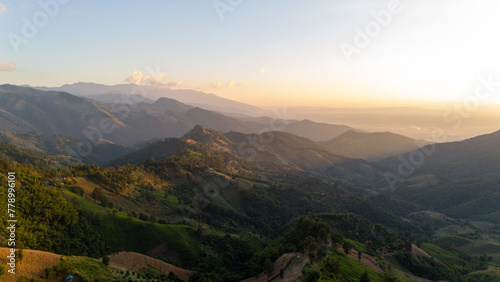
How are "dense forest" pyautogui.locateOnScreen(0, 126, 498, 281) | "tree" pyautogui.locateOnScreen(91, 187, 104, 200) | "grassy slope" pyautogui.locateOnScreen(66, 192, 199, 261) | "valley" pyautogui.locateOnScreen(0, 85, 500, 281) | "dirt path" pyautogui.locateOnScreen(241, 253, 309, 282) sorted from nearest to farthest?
"dirt path" pyautogui.locateOnScreen(241, 253, 309, 282), "valley" pyautogui.locateOnScreen(0, 85, 500, 281), "dense forest" pyautogui.locateOnScreen(0, 126, 498, 281), "grassy slope" pyautogui.locateOnScreen(66, 192, 199, 261), "tree" pyautogui.locateOnScreen(91, 187, 104, 200)

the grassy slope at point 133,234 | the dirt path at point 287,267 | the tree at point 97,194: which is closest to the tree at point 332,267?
the dirt path at point 287,267

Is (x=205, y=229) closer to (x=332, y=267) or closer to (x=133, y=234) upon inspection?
(x=133, y=234)

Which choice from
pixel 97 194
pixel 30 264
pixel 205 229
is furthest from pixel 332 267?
pixel 97 194

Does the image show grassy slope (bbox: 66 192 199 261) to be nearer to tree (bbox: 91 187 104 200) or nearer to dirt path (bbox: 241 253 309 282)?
tree (bbox: 91 187 104 200)

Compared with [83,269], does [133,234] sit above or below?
below

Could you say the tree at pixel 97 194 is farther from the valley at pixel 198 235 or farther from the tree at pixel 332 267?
the tree at pixel 332 267

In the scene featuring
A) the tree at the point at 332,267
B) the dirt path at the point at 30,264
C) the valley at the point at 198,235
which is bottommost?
the valley at the point at 198,235

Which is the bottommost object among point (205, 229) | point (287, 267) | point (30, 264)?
point (205, 229)

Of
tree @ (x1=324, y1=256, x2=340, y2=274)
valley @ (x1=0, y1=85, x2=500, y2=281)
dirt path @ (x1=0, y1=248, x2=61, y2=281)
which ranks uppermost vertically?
dirt path @ (x1=0, y1=248, x2=61, y2=281)

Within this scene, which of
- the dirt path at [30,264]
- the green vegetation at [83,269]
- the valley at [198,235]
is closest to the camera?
the dirt path at [30,264]

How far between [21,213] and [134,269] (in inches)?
869

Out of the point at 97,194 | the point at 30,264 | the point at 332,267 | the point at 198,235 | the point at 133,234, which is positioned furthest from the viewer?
the point at 97,194

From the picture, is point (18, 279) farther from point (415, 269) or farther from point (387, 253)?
point (415, 269)

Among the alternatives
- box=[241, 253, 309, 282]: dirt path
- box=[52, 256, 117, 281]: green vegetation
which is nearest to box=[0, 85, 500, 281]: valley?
box=[52, 256, 117, 281]: green vegetation
